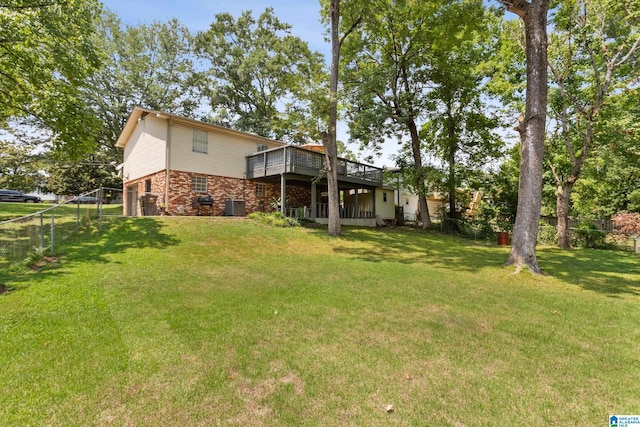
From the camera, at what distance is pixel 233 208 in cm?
1738

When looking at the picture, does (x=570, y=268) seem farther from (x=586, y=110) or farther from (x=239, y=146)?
(x=239, y=146)

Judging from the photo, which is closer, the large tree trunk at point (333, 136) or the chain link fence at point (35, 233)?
the chain link fence at point (35, 233)

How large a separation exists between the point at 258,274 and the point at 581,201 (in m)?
31.5

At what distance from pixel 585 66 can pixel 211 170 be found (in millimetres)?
20426

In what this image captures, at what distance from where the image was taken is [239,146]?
60.2 feet

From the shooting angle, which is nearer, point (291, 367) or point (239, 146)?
point (291, 367)

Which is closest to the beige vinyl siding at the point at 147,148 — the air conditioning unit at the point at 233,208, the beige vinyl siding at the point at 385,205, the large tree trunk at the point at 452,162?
the air conditioning unit at the point at 233,208

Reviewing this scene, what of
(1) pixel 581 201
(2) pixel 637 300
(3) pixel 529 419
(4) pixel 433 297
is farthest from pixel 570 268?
(1) pixel 581 201

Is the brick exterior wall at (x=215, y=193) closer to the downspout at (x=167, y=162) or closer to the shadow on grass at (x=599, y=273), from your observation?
the downspout at (x=167, y=162)

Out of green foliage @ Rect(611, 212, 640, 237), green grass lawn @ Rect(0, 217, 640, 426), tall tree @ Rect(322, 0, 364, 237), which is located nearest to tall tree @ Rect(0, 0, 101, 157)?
green grass lawn @ Rect(0, 217, 640, 426)

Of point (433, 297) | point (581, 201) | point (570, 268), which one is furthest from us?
point (581, 201)

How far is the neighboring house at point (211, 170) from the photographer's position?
15.9 metres

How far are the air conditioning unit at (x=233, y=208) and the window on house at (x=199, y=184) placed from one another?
4.81 feet

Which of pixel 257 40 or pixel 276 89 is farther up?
pixel 257 40
